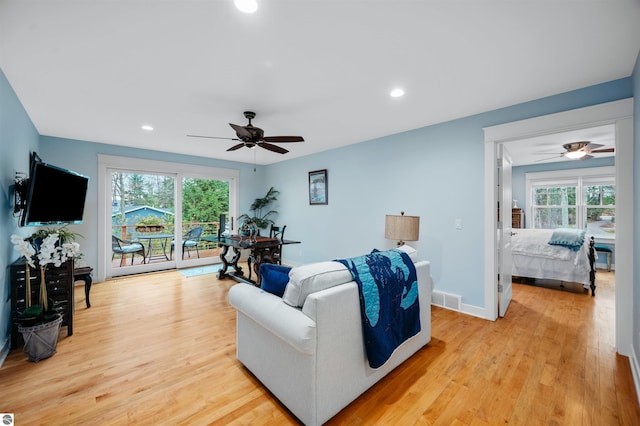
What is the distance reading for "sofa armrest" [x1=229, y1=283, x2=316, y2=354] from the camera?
1462 mm

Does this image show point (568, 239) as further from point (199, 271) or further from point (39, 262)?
point (39, 262)

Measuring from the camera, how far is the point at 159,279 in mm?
4750

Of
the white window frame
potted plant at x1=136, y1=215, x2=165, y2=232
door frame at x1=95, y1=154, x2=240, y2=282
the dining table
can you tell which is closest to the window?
the white window frame

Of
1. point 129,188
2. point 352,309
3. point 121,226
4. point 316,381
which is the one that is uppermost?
point 129,188

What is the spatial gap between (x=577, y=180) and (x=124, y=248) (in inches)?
387

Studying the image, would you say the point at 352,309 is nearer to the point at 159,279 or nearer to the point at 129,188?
the point at 159,279

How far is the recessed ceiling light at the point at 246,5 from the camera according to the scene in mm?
1468

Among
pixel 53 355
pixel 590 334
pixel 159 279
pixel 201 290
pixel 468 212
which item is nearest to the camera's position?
pixel 53 355

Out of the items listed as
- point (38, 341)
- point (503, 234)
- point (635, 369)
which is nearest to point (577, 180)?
point (503, 234)

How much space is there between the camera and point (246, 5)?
4.90 ft

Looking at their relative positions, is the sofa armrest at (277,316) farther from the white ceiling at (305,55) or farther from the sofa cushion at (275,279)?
the white ceiling at (305,55)

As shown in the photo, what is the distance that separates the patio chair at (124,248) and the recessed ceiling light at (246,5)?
490 cm

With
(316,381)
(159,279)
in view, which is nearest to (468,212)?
(316,381)

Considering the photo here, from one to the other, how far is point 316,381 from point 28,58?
10.4ft
